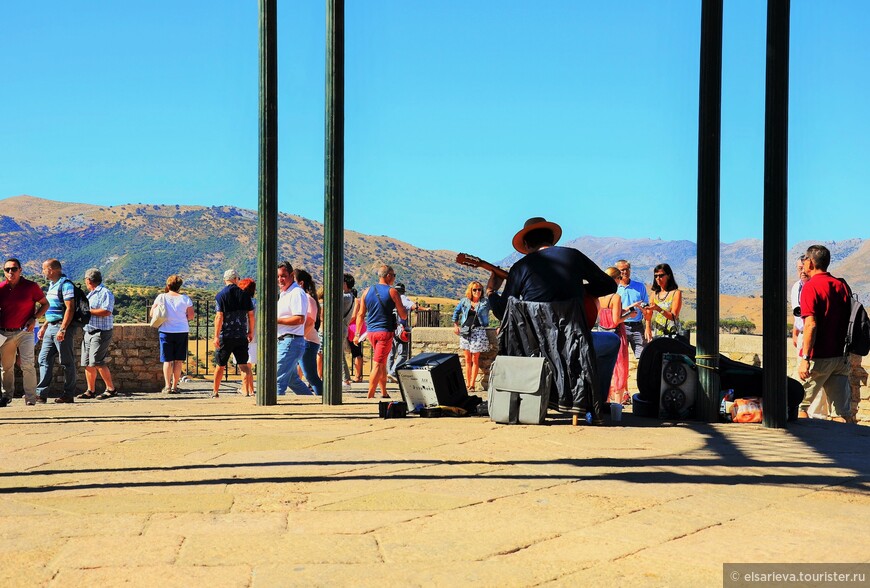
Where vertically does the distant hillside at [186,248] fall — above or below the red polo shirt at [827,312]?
above

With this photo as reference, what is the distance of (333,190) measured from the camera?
1035 cm

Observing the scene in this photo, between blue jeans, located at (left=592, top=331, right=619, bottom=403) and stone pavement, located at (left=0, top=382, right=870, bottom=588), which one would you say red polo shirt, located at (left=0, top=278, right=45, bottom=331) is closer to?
stone pavement, located at (left=0, top=382, right=870, bottom=588)

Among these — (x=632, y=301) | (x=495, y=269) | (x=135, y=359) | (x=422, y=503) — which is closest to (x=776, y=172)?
(x=495, y=269)

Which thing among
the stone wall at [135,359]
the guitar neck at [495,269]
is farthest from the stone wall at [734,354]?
the guitar neck at [495,269]

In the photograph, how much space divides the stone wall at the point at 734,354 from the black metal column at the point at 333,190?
445 cm

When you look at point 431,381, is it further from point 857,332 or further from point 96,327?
point 96,327

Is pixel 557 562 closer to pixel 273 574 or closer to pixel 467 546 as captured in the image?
pixel 467 546

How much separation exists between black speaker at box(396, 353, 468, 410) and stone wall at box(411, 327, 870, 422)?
205 inches

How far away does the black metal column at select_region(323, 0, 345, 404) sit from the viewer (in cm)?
1030

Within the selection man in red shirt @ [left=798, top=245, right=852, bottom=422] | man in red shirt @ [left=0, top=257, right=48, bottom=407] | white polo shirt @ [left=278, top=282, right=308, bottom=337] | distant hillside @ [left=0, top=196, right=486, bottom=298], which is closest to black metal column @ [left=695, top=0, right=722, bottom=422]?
man in red shirt @ [left=798, top=245, right=852, bottom=422]

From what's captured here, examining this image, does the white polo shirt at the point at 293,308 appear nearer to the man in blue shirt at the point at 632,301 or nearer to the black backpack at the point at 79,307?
the black backpack at the point at 79,307

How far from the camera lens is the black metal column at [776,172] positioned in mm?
7988

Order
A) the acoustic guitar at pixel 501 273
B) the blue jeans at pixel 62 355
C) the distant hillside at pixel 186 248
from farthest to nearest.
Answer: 1. the distant hillside at pixel 186 248
2. the blue jeans at pixel 62 355
3. the acoustic guitar at pixel 501 273

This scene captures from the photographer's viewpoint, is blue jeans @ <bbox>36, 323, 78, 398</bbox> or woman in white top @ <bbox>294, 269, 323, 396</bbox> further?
blue jeans @ <bbox>36, 323, 78, 398</bbox>
